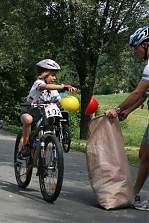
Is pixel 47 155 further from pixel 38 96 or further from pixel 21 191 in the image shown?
pixel 38 96

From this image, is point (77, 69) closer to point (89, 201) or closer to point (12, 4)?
point (12, 4)

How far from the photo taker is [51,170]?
6488 millimetres

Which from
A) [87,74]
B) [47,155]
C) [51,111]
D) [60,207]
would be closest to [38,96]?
[51,111]

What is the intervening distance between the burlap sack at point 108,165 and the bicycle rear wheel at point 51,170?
39 cm

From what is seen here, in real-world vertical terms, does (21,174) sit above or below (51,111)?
below

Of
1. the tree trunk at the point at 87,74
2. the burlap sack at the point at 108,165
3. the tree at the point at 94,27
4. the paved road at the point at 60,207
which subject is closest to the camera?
the paved road at the point at 60,207

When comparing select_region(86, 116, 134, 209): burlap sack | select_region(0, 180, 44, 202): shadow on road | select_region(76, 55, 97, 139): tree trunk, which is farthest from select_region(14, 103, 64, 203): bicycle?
select_region(76, 55, 97, 139): tree trunk

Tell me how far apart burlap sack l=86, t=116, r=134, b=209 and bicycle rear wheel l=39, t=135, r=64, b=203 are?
0.39 metres

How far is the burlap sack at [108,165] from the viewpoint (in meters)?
6.18

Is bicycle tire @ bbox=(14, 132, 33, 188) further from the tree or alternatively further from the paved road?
the tree

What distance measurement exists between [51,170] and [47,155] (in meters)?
0.22

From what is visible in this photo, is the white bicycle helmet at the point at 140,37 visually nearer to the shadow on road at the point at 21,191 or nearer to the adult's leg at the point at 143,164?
the adult's leg at the point at 143,164

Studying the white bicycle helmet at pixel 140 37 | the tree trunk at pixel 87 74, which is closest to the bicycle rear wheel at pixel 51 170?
the white bicycle helmet at pixel 140 37

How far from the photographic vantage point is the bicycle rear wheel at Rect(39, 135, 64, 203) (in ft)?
20.4
